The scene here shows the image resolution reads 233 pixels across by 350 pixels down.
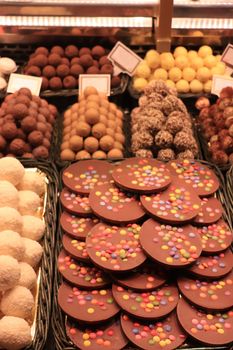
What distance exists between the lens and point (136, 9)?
311cm

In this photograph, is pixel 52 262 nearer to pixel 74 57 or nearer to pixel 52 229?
pixel 52 229

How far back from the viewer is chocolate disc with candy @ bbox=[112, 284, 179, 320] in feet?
5.78

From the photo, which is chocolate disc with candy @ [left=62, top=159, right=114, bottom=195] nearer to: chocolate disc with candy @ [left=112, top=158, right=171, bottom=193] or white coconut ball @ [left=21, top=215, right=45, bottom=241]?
chocolate disc with candy @ [left=112, top=158, right=171, bottom=193]

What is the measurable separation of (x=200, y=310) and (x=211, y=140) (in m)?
1.16

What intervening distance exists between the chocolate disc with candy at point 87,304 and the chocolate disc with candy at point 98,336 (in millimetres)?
47

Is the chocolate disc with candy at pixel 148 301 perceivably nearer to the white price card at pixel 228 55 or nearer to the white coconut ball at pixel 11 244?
the white coconut ball at pixel 11 244

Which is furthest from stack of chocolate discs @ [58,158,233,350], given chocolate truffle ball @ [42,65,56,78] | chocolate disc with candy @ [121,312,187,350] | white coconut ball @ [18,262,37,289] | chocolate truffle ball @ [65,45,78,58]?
chocolate truffle ball @ [65,45,78,58]

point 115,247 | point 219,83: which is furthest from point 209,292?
point 219,83

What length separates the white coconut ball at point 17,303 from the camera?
178 centimetres

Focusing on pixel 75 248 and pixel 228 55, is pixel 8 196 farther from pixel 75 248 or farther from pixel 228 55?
pixel 228 55

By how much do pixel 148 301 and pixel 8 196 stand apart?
67cm

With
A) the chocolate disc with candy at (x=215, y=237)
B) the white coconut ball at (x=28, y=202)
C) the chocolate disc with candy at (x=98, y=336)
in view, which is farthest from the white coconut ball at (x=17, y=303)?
the chocolate disc with candy at (x=215, y=237)

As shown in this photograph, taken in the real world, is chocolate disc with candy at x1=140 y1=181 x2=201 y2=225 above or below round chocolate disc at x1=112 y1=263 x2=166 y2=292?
above

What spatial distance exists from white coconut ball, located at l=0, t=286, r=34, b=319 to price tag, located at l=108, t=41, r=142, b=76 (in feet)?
5.78
